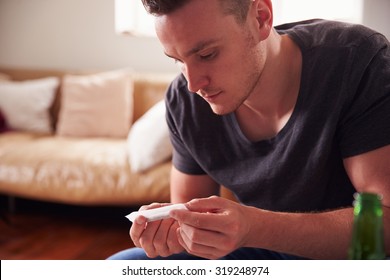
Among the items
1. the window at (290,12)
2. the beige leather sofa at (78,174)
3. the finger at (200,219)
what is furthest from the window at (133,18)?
the finger at (200,219)

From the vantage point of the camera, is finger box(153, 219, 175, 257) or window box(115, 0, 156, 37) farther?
window box(115, 0, 156, 37)

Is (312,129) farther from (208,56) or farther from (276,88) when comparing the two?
(208,56)

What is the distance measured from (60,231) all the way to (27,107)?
974mm

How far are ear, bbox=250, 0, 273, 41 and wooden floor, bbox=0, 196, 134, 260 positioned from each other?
1257 mm

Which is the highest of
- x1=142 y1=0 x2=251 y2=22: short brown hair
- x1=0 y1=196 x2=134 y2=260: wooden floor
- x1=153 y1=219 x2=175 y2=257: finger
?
x1=142 y1=0 x2=251 y2=22: short brown hair

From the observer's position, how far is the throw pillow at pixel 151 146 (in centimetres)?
223

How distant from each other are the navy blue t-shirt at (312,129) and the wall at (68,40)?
190 centimetres

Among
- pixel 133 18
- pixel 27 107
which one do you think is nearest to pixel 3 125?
pixel 27 107

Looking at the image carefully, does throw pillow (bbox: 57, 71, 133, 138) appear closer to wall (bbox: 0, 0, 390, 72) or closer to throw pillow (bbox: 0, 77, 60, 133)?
throw pillow (bbox: 0, 77, 60, 133)

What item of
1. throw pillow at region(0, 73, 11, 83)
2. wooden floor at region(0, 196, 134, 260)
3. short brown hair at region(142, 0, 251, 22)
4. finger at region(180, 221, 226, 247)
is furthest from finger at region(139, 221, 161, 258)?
throw pillow at region(0, 73, 11, 83)

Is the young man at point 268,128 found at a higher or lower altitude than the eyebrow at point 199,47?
lower

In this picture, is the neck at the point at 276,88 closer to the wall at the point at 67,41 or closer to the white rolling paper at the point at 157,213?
the white rolling paper at the point at 157,213

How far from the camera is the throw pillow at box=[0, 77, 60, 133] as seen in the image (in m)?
2.88

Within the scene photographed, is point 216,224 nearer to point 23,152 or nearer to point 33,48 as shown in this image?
point 23,152
